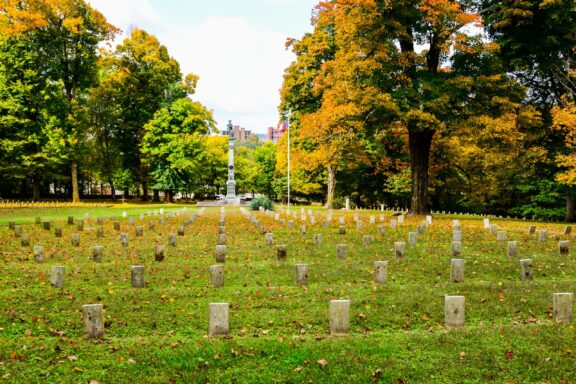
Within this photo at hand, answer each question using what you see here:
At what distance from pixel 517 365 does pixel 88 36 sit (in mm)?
42901

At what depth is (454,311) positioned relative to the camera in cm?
671

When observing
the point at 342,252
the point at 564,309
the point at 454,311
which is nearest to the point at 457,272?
the point at 564,309

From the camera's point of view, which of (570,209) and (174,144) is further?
(174,144)

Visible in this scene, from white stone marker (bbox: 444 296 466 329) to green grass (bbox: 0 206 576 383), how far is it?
190 millimetres

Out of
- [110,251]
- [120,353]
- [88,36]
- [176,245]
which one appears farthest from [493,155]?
[88,36]

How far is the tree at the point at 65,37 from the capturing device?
36344 millimetres

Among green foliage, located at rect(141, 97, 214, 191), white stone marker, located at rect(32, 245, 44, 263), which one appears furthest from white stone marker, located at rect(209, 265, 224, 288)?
green foliage, located at rect(141, 97, 214, 191)

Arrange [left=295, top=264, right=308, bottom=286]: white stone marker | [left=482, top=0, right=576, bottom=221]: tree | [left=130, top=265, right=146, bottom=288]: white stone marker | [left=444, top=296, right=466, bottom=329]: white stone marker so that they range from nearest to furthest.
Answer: [left=444, top=296, right=466, bottom=329]: white stone marker < [left=130, top=265, right=146, bottom=288]: white stone marker < [left=295, top=264, right=308, bottom=286]: white stone marker < [left=482, top=0, right=576, bottom=221]: tree

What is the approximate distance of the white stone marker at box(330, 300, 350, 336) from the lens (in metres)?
6.47

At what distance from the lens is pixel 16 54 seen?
3716cm

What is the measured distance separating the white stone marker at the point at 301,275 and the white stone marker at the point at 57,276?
4645 mm

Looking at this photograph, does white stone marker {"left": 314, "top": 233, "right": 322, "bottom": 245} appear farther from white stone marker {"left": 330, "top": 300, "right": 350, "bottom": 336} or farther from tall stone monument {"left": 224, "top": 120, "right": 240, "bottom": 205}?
tall stone monument {"left": 224, "top": 120, "right": 240, "bottom": 205}

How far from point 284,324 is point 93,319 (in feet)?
9.15

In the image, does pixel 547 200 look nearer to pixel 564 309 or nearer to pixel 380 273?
pixel 380 273
